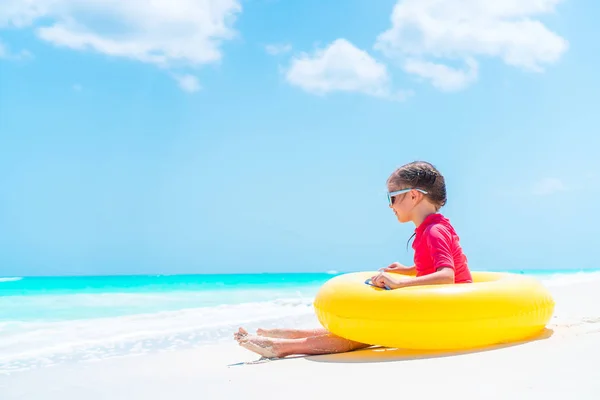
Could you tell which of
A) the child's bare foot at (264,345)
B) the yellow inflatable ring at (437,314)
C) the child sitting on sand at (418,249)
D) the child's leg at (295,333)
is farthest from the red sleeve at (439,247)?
the child's bare foot at (264,345)

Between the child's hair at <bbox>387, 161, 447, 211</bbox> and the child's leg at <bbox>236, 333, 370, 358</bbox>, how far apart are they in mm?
1085

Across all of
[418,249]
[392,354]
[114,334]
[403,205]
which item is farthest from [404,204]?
[114,334]

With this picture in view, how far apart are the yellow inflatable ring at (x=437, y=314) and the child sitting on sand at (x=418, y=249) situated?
0.38 ft

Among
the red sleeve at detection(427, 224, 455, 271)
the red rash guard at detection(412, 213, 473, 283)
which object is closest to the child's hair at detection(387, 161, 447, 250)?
the red rash guard at detection(412, 213, 473, 283)

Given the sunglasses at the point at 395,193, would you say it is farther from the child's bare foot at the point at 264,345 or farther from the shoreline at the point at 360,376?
the child's bare foot at the point at 264,345

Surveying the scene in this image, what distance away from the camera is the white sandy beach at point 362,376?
2418mm

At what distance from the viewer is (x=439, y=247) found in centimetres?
336

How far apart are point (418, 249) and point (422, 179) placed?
0.44 m

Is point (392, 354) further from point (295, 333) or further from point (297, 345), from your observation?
point (295, 333)

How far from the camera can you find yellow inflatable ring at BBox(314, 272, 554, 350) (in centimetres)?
325

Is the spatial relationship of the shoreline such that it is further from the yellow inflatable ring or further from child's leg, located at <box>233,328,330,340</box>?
child's leg, located at <box>233,328,330,340</box>

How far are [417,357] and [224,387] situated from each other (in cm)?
111

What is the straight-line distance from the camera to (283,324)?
723cm

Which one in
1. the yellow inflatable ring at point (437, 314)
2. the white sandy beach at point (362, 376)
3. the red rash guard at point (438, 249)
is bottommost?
the white sandy beach at point (362, 376)
